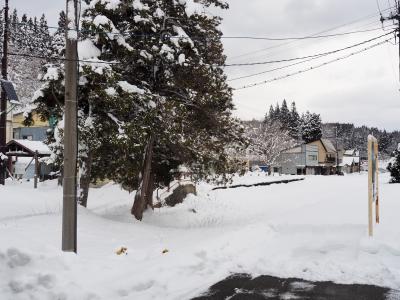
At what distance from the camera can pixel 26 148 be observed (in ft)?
122

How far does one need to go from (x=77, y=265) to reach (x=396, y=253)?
625cm

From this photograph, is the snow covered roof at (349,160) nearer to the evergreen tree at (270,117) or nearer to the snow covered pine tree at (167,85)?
the evergreen tree at (270,117)

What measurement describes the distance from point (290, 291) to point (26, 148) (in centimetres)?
3464

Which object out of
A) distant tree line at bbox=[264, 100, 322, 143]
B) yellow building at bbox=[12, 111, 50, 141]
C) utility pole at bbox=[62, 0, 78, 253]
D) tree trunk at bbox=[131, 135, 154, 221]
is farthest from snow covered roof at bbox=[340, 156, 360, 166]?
utility pole at bbox=[62, 0, 78, 253]

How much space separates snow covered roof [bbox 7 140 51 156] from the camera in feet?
121

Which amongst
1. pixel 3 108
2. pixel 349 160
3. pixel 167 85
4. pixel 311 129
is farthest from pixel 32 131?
pixel 349 160

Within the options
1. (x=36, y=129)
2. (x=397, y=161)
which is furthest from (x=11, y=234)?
(x=36, y=129)

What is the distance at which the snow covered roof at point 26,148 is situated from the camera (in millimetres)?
36969

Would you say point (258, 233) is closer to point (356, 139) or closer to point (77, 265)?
point (77, 265)

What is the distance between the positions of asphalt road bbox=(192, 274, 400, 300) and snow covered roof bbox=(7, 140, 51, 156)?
32.5 meters

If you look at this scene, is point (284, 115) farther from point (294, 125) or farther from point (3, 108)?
point (3, 108)

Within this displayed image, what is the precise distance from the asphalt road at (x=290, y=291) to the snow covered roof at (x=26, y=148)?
1279 inches

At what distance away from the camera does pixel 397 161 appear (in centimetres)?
3675

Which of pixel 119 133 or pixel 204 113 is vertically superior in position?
pixel 204 113
